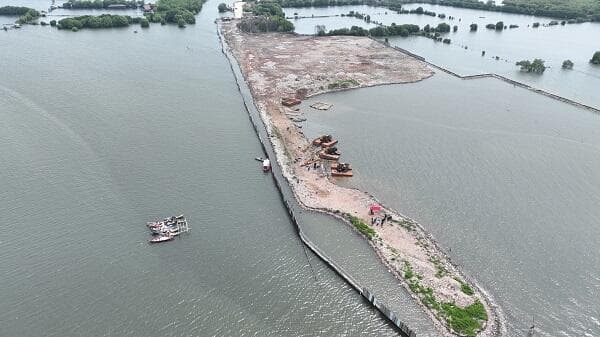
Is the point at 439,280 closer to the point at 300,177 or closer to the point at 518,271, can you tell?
the point at 518,271

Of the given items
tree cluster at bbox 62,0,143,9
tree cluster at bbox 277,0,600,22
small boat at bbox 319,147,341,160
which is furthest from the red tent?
tree cluster at bbox 62,0,143,9

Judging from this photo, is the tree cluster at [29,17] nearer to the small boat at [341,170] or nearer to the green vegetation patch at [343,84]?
the green vegetation patch at [343,84]

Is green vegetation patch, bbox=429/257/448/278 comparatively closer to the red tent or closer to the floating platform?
the red tent

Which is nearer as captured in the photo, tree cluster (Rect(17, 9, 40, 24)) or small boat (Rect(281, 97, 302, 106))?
small boat (Rect(281, 97, 302, 106))

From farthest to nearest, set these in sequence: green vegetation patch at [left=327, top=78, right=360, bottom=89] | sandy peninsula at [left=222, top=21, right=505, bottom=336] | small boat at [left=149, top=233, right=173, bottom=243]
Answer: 1. green vegetation patch at [left=327, top=78, right=360, bottom=89]
2. small boat at [left=149, top=233, right=173, bottom=243]
3. sandy peninsula at [left=222, top=21, right=505, bottom=336]

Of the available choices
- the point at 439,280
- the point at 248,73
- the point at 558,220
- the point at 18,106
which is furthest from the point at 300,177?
the point at 18,106

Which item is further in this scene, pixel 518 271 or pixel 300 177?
pixel 300 177
